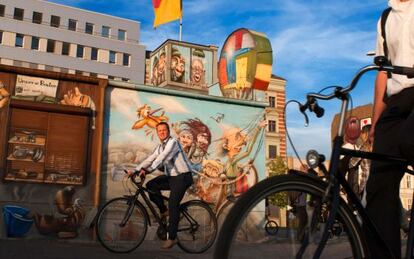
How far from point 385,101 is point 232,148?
10009mm

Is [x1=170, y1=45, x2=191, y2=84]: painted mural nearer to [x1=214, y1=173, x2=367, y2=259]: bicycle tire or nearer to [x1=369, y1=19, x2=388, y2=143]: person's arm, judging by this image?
[x1=369, y1=19, x2=388, y2=143]: person's arm

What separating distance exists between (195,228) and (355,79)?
5.99 m

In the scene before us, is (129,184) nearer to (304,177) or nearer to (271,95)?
(304,177)

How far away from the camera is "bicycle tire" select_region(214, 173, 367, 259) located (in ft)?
7.50

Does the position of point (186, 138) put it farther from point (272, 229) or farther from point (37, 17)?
point (37, 17)

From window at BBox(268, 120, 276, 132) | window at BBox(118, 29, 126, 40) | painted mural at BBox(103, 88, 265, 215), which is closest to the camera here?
painted mural at BBox(103, 88, 265, 215)

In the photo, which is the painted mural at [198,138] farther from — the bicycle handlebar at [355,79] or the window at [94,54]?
the window at [94,54]

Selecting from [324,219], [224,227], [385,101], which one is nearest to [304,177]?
[324,219]

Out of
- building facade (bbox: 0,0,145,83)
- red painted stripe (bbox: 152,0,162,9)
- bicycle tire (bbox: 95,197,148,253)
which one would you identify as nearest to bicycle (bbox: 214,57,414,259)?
bicycle tire (bbox: 95,197,148,253)

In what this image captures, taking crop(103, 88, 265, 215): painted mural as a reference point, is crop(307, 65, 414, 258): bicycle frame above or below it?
below

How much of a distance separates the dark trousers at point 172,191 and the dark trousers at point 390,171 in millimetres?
4777

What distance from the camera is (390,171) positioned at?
2973mm

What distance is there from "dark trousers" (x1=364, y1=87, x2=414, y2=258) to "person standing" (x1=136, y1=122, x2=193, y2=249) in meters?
4.79

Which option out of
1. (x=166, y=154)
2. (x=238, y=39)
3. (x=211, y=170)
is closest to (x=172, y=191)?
(x=166, y=154)
